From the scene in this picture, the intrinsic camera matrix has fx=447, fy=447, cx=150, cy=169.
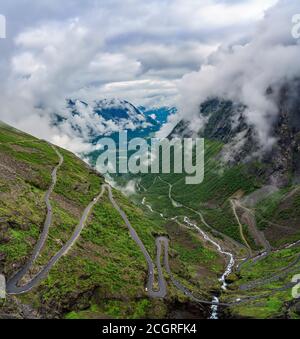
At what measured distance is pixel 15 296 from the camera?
136750 millimetres

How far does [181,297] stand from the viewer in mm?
177875

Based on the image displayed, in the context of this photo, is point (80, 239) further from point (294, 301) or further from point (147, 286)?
point (294, 301)

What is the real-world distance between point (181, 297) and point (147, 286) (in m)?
14.2

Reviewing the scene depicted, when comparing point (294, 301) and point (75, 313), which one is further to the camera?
point (294, 301)

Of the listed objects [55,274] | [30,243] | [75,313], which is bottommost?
[75,313]
